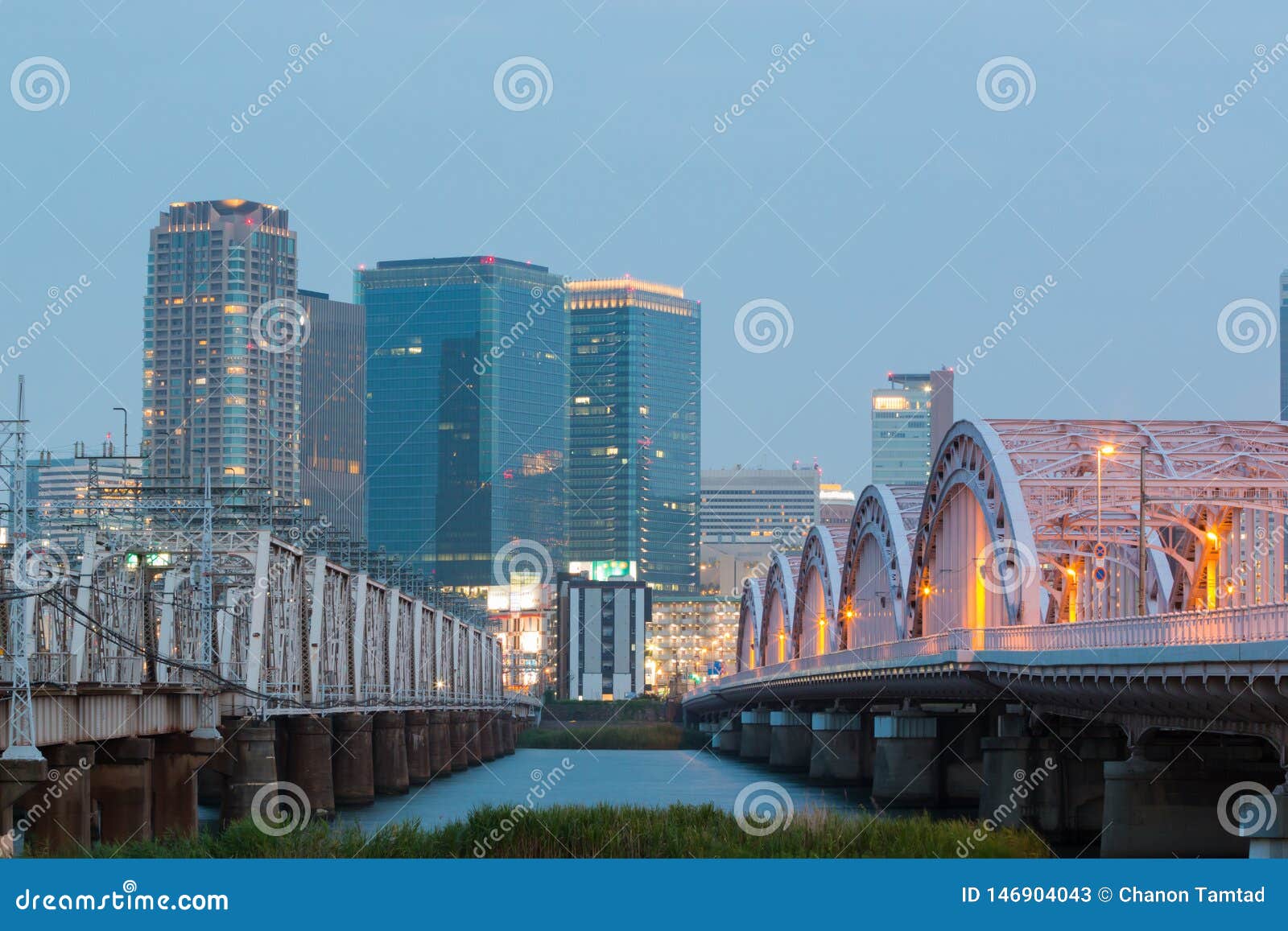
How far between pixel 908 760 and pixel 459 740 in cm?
5963

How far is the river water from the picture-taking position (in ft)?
313

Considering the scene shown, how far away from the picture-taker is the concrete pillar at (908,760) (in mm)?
105438

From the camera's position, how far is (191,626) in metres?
86.7

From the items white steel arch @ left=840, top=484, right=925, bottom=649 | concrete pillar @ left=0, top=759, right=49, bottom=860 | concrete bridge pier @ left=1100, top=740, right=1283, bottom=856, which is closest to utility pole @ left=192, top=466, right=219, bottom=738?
concrete pillar @ left=0, top=759, right=49, bottom=860

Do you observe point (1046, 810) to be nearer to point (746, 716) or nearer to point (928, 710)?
point (928, 710)

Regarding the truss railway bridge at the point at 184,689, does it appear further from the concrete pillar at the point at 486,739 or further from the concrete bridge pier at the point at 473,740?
the concrete pillar at the point at 486,739

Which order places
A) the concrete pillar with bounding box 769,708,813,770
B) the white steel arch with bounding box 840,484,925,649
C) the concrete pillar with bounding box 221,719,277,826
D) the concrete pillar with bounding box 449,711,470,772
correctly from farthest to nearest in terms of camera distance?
1. the concrete pillar with bounding box 769,708,813,770
2. the concrete pillar with bounding box 449,711,470,772
3. the white steel arch with bounding box 840,484,925,649
4. the concrete pillar with bounding box 221,719,277,826

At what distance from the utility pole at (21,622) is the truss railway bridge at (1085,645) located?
88.2 feet

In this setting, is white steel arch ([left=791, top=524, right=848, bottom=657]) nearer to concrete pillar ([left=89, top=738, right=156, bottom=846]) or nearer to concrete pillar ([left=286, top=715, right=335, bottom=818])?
concrete pillar ([left=286, top=715, right=335, bottom=818])

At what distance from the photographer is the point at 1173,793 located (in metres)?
64.6

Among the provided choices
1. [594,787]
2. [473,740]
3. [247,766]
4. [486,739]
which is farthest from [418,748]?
[247,766]

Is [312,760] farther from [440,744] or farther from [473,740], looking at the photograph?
[473,740]

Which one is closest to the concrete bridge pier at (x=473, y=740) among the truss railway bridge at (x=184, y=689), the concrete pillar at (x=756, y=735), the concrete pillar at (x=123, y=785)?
the concrete pillar at (x=756, y=735)

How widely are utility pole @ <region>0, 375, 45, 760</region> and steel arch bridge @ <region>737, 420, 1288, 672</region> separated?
39.4m
